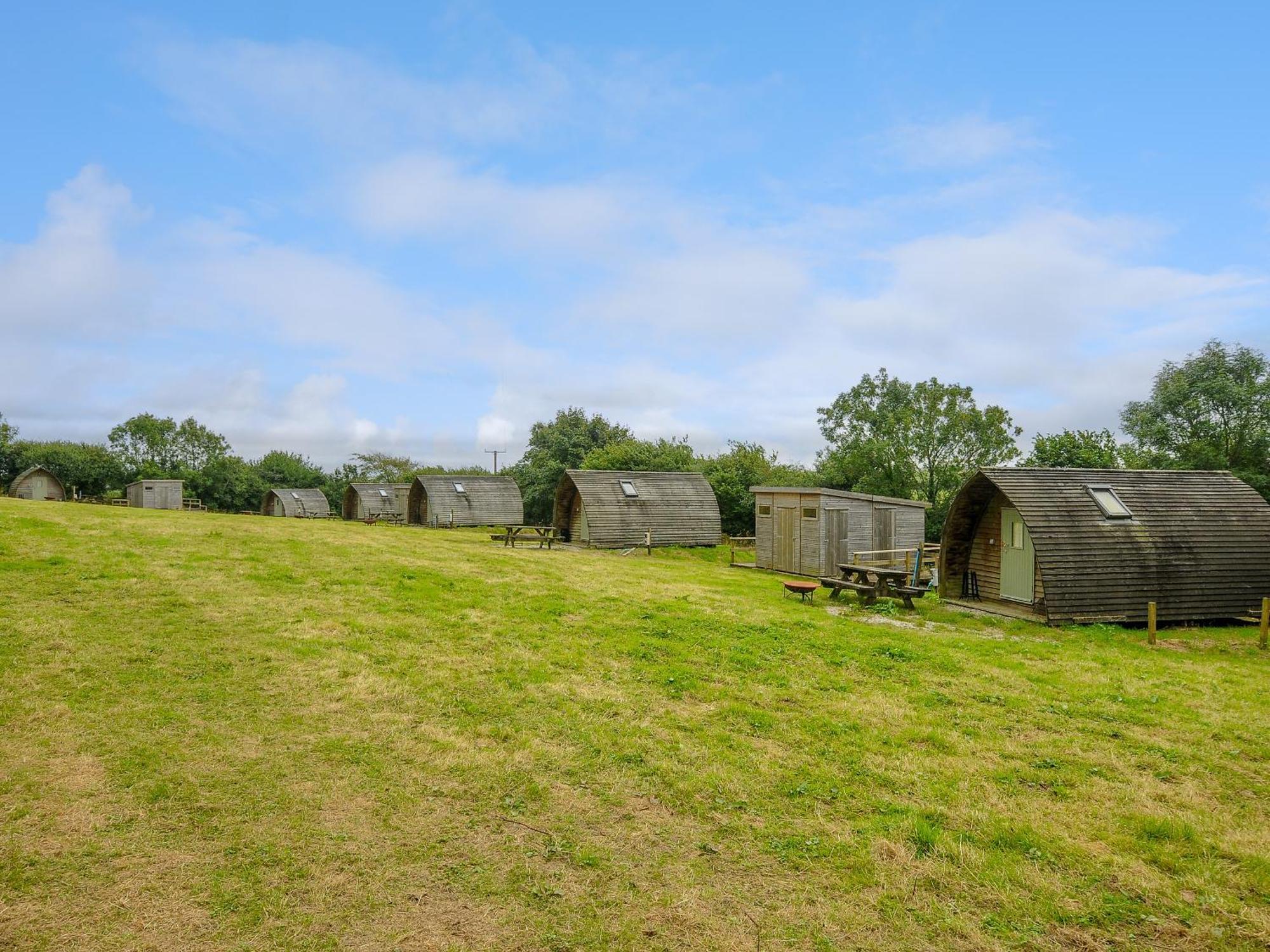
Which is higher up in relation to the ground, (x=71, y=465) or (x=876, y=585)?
(x=71, y=465)

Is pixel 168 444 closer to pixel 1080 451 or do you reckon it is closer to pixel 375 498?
pixel 375 498

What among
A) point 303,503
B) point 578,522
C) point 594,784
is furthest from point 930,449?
point 303,503

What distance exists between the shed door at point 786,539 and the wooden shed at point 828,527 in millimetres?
25

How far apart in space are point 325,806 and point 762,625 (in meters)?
9.98

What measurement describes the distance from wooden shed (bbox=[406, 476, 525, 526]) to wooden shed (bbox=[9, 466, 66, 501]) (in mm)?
30050

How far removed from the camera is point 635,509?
1337 inches

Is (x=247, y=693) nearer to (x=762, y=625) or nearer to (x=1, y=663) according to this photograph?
(x=1, y=663)

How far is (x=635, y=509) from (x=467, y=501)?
18130 mm

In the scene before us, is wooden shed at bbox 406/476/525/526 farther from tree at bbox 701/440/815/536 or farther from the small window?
the small window

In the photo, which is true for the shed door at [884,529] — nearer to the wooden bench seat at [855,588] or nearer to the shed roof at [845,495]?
the shed roof at [845,495]

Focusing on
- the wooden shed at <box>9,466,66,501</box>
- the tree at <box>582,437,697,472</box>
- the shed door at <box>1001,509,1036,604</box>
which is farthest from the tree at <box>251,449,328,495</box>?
the shed door at <box>1001,509,1036,604</box>

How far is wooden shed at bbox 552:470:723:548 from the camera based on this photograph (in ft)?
108

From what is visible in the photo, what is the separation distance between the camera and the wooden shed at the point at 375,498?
56.7m

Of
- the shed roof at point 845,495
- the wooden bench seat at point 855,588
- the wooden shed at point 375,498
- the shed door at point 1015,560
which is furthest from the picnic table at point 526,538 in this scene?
the wooden shed at point 375,498
